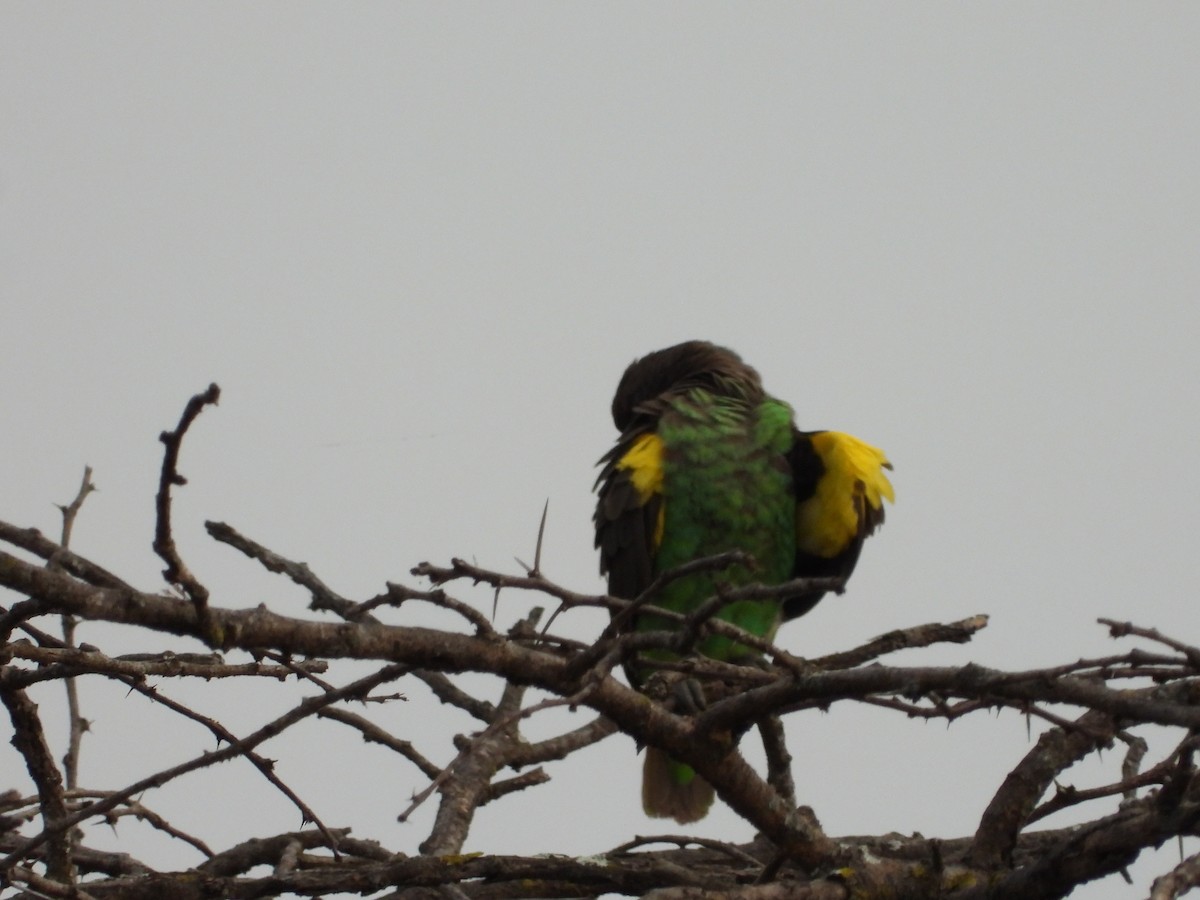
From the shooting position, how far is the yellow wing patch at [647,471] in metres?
5.31

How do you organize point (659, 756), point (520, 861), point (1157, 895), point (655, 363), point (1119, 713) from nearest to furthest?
1. point (1119, 713)
2. point (1157, 895)
3. point (520, 861)
4. point (659, 756)
5. point (655, 363)

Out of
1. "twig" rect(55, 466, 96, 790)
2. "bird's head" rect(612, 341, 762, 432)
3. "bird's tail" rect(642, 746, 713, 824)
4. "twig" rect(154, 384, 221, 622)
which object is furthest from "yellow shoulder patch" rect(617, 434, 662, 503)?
"twig" rect(154, 384, 221, 622)

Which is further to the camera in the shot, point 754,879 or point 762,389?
point 762,389

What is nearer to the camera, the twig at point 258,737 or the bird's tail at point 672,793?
the twig at point 258,737

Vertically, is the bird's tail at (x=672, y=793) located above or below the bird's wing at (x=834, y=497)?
below

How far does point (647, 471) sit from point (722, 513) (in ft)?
1.10

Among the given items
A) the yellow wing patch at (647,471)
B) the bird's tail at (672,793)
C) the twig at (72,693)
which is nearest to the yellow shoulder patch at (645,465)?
the yellow wing patch at (647,471)

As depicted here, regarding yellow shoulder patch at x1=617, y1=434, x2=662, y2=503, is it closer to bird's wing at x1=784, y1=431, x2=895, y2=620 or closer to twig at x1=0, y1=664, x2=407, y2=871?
bird's wing at x1=784, y1=431, x2=895, y2=620

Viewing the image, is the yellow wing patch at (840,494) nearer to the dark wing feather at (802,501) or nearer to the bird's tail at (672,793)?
the dark wing feather at (802,501)

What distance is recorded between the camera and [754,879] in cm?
338

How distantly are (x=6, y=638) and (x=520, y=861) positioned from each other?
1375 millimetres

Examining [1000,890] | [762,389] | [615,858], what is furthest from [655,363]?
[1000,890]

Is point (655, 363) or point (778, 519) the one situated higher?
point (655, 363)

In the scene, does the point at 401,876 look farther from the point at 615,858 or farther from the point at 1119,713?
the point at 1119,713
